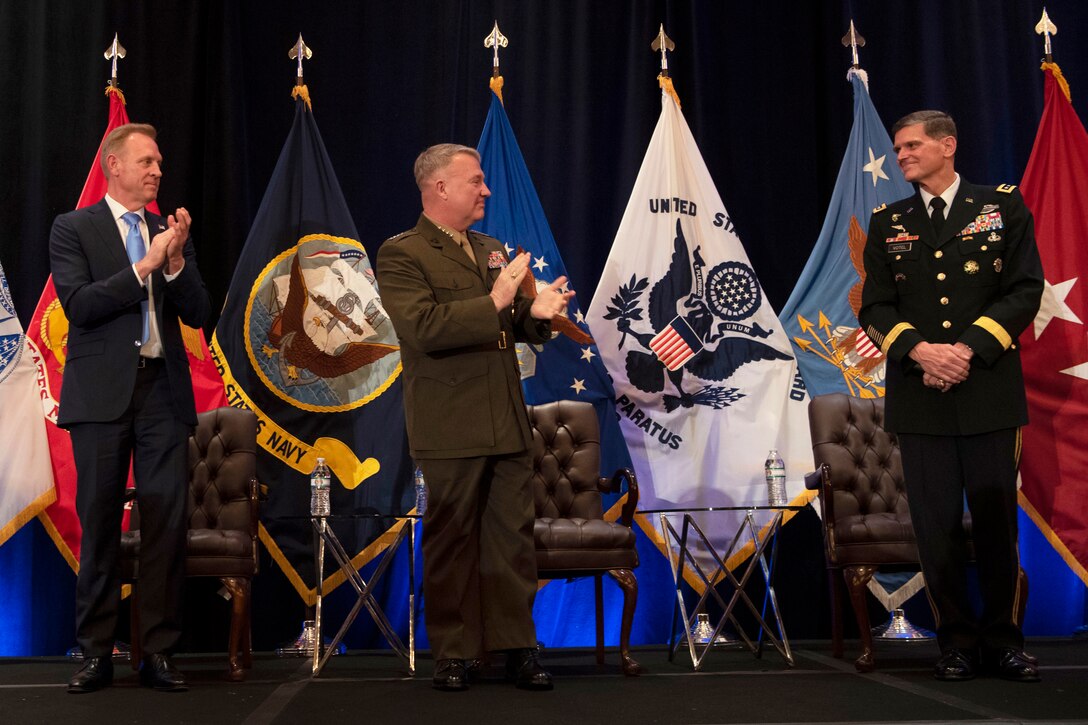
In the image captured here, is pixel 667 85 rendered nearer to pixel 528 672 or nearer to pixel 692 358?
pixel 692 358

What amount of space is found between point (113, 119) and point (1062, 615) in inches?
222

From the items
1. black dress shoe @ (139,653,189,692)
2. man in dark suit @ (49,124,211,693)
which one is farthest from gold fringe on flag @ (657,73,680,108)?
black dress shoe @ (139,653,189,692)

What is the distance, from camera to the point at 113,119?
557cm

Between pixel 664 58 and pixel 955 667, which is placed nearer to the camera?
pixel 955 667

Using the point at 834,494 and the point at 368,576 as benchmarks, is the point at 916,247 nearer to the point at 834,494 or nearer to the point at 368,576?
the point at 834,494

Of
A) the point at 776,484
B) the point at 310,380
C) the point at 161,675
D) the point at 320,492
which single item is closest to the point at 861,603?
the point at 776,484

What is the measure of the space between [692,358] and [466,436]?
2393 mm

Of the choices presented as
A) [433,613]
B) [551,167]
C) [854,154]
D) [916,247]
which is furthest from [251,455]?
[854,154]

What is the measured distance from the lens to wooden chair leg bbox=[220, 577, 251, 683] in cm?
421

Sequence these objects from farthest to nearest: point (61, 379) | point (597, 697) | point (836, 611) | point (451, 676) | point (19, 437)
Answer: point (19, 437) < point (61, 379) < point (836, 611) < point (451, 676) < point (597, 697)

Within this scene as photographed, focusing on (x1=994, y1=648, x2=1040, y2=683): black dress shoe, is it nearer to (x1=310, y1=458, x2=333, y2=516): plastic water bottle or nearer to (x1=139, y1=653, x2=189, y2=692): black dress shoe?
(x1=139, y1=653, x2=189, y2=692): black dress shoe

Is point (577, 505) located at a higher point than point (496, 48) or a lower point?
lower

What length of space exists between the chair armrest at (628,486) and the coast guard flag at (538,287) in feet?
1.63

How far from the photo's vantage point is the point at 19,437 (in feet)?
16.8
